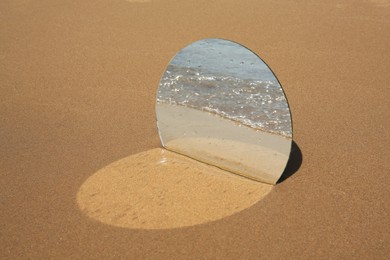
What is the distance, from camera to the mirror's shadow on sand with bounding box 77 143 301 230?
2.86 metres

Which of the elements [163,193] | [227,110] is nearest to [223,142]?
[227,110]

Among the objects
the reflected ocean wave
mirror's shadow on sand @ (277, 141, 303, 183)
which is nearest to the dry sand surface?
mirror's shadow on sand @ (277, 141, 303, 183)

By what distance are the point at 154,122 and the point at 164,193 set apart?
0.83 meters

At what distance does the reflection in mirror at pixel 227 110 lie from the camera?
2.85 m

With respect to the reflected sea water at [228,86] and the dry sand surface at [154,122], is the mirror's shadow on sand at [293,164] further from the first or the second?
the reflected sea water at [228,86]

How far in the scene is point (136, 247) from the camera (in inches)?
104

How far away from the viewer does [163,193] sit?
9.96 feet

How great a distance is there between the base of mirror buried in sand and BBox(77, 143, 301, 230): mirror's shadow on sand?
59mm

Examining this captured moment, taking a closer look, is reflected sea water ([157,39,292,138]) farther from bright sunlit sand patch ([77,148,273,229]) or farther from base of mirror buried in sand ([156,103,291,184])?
bright sunlit sand patch ([77,148,273,229])

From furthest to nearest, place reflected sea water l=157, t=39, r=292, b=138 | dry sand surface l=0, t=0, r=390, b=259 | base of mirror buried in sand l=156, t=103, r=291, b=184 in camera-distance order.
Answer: base of mirror buried in sand l=156, t=103, r=291, b=184
reflected sea water l=157, t=39, r=292, b=138
dry sand surface l=0, t=0, r=390, b=259

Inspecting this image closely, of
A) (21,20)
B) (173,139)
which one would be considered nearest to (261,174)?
(173,139)

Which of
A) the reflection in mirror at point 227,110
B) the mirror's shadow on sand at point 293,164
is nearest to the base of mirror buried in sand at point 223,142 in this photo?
the reflection in mirror at point 227,110

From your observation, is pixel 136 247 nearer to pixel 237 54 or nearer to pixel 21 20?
pixel 237 54

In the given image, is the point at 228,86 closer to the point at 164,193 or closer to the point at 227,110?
the point at 227,110
